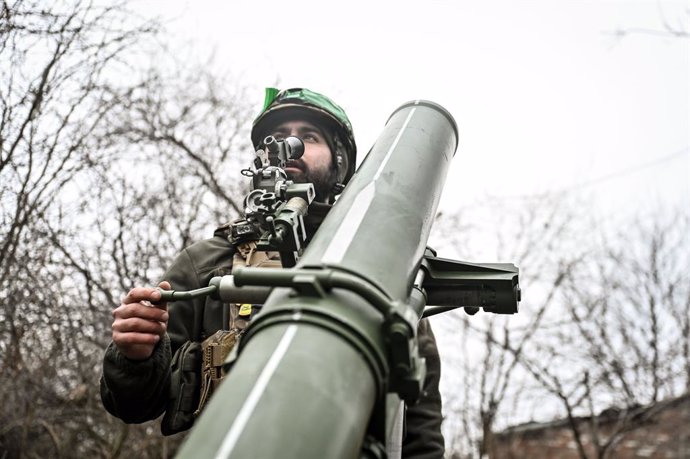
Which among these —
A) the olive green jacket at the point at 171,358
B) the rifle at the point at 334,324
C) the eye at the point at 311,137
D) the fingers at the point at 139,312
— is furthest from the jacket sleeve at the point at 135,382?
the eye at the point at 311,137

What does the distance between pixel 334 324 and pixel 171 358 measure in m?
1.42

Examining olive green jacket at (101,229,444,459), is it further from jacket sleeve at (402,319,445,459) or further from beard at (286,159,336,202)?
beard at (286,159,336,202)

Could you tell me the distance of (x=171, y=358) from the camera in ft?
8.75

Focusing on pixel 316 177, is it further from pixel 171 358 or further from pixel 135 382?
pixel 135 382

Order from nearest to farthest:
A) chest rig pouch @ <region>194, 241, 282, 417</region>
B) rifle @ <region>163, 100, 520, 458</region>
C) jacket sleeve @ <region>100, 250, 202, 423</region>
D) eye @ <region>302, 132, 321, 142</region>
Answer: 1. rifle @ <region>163, 100, 520, 458</region>
2. jacket sleeve @ <region>100, 250, 202, 423</region>
3. chest rig pouch @ <region>194, 241, 282, 417</region>
4. eye @ <region>302, 132, 321, 142</region>

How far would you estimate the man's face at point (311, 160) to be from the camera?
3.18 m

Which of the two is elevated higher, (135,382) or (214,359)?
(214,359)

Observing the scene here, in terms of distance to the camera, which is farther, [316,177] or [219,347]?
[316,177]

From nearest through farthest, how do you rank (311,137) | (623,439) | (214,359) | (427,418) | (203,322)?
(214,359)
(203,322)
(427,418)
(311,137)
(623,439)

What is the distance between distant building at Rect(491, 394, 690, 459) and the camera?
11.4 metres

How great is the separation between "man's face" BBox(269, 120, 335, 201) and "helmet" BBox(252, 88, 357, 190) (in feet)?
0.15

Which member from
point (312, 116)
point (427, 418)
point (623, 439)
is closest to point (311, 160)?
point (312, 116)

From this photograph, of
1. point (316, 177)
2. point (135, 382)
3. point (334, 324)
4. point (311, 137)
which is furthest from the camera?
point (311, 137)

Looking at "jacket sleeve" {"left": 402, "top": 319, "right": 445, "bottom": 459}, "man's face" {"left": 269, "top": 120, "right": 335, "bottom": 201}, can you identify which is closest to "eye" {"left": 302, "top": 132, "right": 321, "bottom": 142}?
"man's face" {"left": 269, "top": 120, "right": 335, "bottom": 201}
